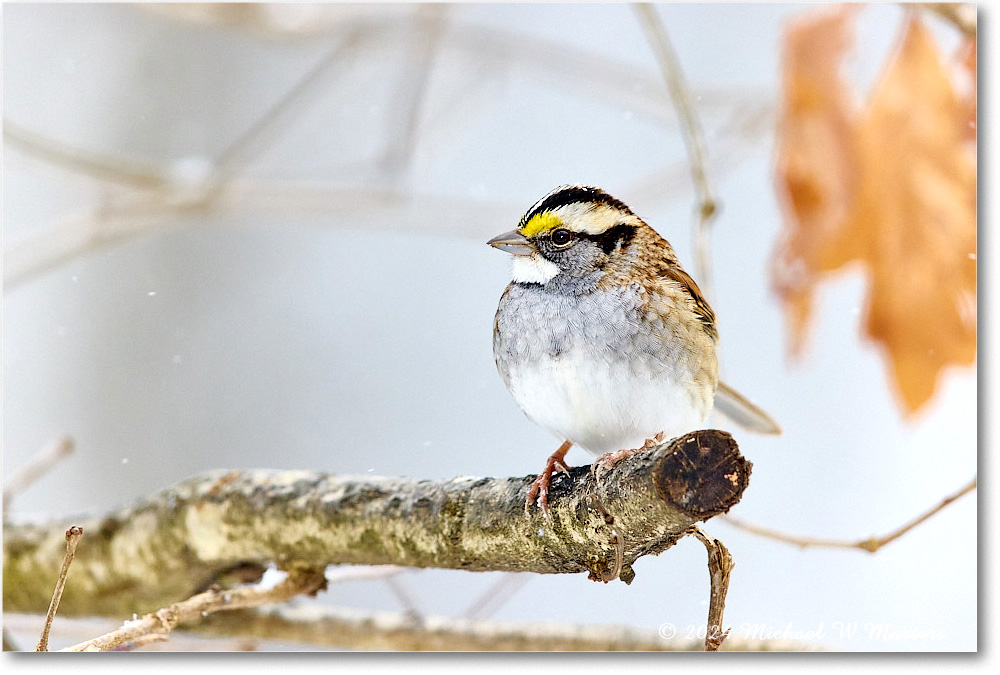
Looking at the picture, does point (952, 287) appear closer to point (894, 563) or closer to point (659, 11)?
point (894, 563)

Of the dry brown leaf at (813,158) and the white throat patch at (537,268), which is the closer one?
the white throat patch at (537,268)

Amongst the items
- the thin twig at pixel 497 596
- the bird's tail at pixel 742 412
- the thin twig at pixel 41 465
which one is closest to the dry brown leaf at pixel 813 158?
the bird's tail at pixel 742 412

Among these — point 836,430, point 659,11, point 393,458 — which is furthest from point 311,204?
point 836,430

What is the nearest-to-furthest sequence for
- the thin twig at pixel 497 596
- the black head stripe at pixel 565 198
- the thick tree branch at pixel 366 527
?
1. the thick tree branch at pixel 366 527
2. the black head stripe at pixel 565 198
3. the thin twig at pixel 497 596

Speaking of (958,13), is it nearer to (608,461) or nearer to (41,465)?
(608,461)

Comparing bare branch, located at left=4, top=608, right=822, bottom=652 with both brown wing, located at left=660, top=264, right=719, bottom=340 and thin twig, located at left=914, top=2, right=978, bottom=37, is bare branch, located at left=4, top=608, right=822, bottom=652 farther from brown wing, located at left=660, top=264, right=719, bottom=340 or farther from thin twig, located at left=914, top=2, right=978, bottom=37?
thin twig, located at left=914, top=2, right=978, bottom=37

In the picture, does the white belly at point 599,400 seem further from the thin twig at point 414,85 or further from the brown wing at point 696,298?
the thin twig at point 414,85

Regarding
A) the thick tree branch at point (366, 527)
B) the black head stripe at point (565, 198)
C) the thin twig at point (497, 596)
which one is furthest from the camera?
the thin twig at point (497, 596)

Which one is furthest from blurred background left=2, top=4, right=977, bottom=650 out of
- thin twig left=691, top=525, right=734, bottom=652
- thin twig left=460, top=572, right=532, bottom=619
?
thin twig left=691, top=525, right=734, bottom=652
